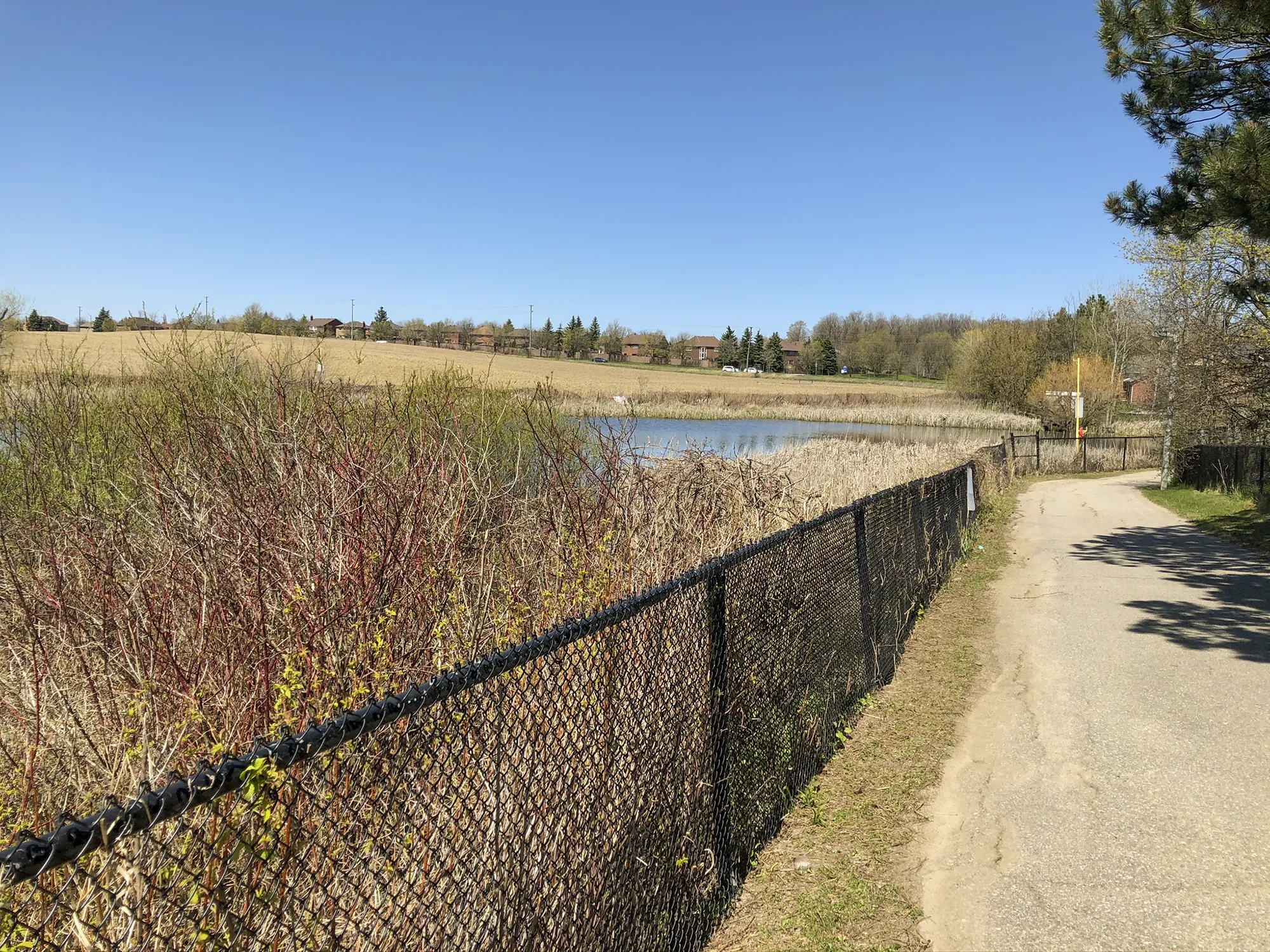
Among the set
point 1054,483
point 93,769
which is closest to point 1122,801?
point 93,769

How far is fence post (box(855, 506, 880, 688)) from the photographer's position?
620 centimetres

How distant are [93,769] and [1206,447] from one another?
89.4 feet

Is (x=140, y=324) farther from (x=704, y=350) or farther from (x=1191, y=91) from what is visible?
(x=704, y=350)

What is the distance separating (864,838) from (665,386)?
77869mm

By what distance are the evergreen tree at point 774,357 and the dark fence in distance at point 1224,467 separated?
103575mm

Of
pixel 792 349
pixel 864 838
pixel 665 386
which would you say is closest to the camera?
pixel 864 838

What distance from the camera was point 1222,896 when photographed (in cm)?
371

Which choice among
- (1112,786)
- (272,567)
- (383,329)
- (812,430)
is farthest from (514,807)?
(383,329)

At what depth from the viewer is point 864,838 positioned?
169 inches

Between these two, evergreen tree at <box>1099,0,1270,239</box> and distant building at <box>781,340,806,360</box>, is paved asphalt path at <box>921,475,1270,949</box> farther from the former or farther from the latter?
distant building at <box>781,340,806,360</box>

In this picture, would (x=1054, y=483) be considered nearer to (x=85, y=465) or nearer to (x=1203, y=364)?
(x=1203, y=364)

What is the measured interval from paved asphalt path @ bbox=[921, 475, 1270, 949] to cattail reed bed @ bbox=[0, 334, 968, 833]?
2.17 metres

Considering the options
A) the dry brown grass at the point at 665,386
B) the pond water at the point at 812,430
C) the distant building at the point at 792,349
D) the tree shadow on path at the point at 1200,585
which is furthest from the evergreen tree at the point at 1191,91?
the distant building at the point at 792,349

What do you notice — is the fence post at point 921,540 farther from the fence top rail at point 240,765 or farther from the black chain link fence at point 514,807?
the fence top rail at point 240,765
